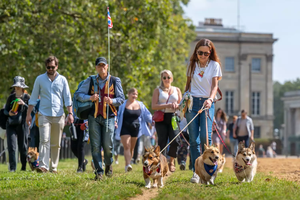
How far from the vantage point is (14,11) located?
20.0 meters

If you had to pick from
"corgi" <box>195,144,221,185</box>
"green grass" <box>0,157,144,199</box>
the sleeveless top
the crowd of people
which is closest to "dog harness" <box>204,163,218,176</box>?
"corgi" <box>195,144,221,185</box>

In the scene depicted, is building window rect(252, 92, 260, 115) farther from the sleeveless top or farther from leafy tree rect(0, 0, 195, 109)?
the sleeveless top

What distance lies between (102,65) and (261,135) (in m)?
61.3

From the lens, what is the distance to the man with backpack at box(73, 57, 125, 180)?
9.39 metres

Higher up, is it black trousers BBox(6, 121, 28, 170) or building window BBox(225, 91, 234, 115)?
building window BBox(225, 91, 234, 115)

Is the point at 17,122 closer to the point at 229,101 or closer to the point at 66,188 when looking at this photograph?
the point at 66,188

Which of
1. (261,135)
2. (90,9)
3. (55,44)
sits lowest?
(261,135)

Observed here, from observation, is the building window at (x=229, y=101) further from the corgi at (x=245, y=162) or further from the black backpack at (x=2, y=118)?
the corgi at (x=245, y=162)

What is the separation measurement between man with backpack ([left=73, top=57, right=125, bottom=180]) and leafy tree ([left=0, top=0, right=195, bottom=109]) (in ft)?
37.4

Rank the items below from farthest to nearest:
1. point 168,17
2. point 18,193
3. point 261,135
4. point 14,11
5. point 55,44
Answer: point 261,135, point 168,17, point 55,44, point 14,11, point 18,193

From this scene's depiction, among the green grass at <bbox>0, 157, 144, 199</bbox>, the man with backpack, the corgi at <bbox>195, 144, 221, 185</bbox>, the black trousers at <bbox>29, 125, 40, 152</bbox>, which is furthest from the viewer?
the black trousers at <bbox>29, 125, 40, 152</bbox>

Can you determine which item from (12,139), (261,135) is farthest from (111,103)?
(261,135)

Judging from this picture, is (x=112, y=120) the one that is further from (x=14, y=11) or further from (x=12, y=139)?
(x=14, y=11)

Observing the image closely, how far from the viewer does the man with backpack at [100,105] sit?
30.8ft
